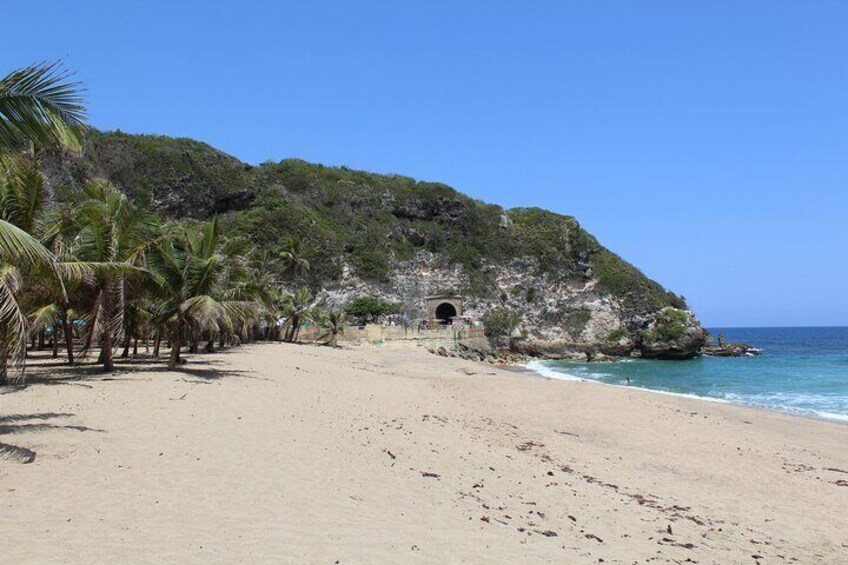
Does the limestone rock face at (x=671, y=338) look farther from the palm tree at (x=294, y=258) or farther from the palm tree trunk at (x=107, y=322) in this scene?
the palm tree trunk at (x=107, y=322)

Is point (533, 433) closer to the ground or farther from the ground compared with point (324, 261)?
closer to the ground

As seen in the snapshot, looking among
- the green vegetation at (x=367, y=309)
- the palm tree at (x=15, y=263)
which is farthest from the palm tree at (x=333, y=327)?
the palm tree at (x=15, y=263)

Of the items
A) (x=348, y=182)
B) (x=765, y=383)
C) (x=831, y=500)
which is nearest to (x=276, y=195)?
(x=348, y=182)

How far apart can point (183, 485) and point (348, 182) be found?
257 feet

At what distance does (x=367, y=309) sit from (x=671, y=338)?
119 ft

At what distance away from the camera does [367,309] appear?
60500mm

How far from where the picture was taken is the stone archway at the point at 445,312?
69287mm

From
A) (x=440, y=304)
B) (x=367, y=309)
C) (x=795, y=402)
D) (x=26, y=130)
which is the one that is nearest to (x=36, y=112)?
(x=26, y=130)

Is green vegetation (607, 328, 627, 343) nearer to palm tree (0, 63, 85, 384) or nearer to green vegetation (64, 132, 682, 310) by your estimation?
green vegetation (64, 132, 682, 310)

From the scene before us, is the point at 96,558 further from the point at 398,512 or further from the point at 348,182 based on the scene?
the point at 348,182

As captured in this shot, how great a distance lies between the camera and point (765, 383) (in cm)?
3909

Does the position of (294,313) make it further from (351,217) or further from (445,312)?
(351,217)

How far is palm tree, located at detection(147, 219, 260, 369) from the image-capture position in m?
18.3

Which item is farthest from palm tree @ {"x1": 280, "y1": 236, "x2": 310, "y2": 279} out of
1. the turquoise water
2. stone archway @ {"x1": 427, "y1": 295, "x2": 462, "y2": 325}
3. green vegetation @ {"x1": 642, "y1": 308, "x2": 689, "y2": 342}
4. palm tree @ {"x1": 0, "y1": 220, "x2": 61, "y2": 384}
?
palm tree @ {"x1": 0, "y1": 220, "x2": 61, "y2": 384}
